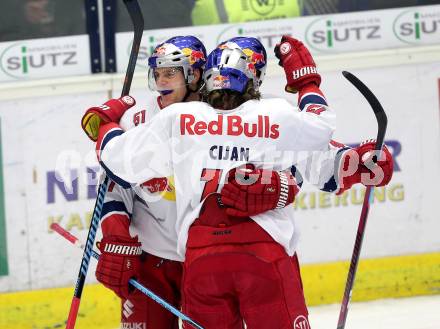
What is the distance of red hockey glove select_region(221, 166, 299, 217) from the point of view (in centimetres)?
307

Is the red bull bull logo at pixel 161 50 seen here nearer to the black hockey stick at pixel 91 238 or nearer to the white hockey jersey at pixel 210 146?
the black hockey stick at pixel 91 238

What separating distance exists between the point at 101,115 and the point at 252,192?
0.52 metres

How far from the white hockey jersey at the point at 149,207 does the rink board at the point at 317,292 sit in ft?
4.57

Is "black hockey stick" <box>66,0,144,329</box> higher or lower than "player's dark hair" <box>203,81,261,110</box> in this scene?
lower

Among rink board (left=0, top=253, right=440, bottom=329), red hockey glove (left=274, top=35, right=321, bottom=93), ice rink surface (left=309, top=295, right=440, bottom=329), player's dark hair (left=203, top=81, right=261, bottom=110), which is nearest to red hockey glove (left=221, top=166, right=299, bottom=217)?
player's dark hair (left=203, top=81, right=261, bottom=110)

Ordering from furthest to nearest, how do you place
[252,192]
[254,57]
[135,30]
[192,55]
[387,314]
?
1. [387,314]
2. [135,30]
3. [192,55]
4. [254,57]
5. [252,192]

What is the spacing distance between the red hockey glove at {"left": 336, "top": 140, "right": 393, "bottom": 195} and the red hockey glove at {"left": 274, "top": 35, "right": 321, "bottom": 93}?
0.23 metres

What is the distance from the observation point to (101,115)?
329 centimetres

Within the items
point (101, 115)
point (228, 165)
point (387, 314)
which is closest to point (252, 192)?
point (228, 165)

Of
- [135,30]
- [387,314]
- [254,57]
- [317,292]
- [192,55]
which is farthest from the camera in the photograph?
[317,292]

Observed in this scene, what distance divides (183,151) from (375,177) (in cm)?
59

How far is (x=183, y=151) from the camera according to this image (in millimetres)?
3084

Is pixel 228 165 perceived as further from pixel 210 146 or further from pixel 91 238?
pixel 91 238

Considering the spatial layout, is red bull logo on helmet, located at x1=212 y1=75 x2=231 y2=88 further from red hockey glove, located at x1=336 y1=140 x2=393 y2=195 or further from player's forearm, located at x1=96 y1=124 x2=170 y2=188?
red hockey glove, located at x1=336 y1=140 x2=393 y2=195
